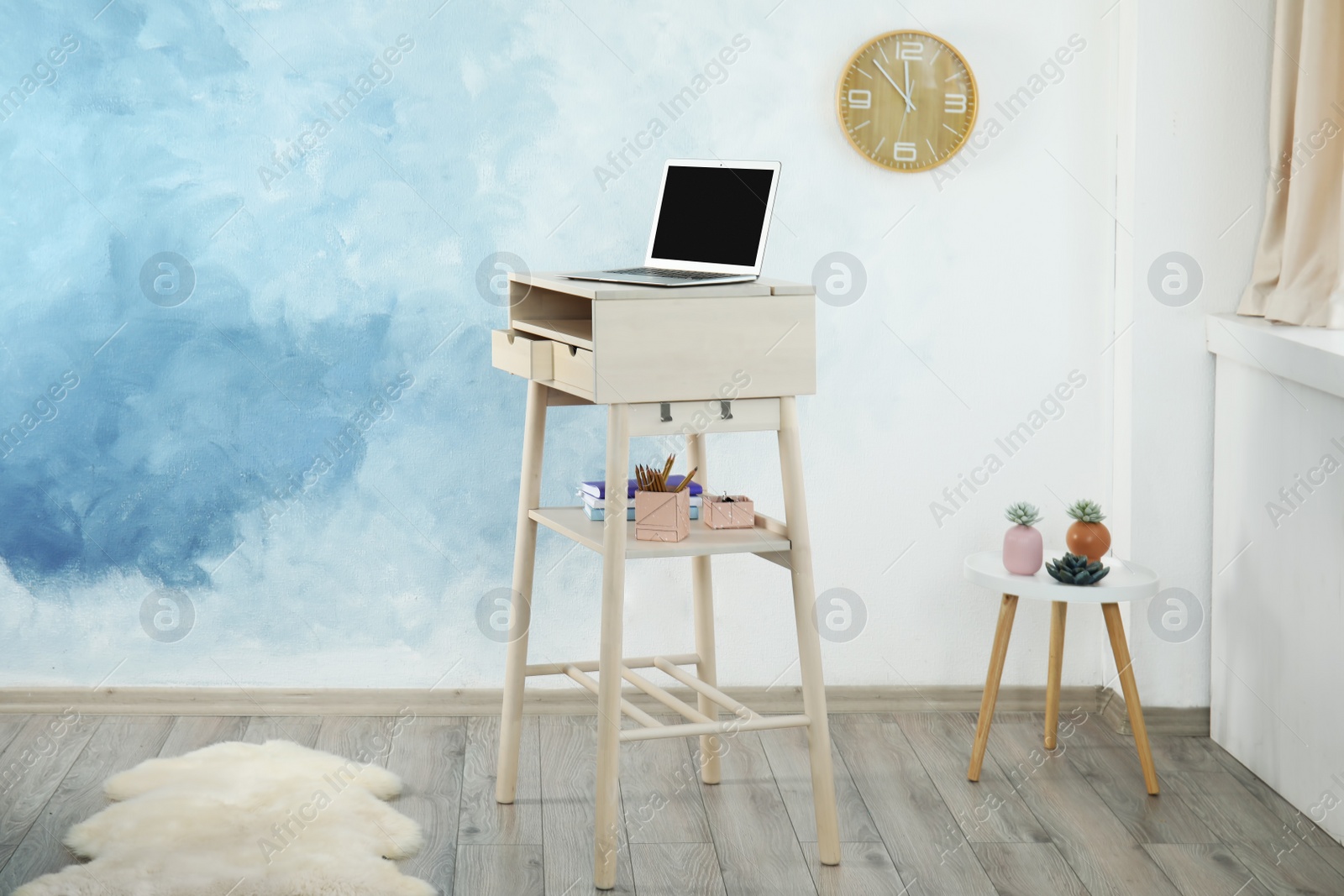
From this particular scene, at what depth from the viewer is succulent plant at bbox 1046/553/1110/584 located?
2721mm

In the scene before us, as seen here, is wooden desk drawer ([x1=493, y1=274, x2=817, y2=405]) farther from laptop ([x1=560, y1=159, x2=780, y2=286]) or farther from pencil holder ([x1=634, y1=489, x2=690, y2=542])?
pencil holder ([x1=634, y1=489, x2=690, y2=542])

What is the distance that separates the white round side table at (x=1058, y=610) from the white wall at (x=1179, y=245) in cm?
22

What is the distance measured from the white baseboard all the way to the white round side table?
0.28 metres

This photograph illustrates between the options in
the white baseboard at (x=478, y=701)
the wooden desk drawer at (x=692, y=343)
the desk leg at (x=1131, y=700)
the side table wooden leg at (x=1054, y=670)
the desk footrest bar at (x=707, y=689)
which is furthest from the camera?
the white baseboard at (x=478, y=701)

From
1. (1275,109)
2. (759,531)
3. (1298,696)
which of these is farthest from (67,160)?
(1298,696)

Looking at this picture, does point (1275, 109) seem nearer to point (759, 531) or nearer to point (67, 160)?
point (759, 531)

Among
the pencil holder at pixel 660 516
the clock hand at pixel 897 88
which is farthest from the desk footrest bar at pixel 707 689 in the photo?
the clock hand at pixel 897 88

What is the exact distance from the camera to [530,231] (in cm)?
307

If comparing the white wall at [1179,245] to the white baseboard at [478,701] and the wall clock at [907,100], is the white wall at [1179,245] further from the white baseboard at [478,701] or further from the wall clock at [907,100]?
the wall clock at [907,100]

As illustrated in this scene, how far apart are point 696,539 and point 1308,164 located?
1507 millimetres

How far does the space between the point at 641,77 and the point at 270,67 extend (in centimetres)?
82

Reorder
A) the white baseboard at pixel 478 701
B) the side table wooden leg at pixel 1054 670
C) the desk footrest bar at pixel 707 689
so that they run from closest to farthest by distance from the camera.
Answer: the desk footrest bar at pixel 707 689, the side table wooden leg at pixel 1054 670, the white baseboard at pixel 478 701

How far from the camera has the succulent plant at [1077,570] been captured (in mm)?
2721

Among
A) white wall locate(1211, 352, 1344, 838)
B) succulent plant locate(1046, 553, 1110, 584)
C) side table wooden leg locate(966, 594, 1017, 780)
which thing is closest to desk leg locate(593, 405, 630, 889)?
side table wooden leg locate(966, 594, 1017, 780)
